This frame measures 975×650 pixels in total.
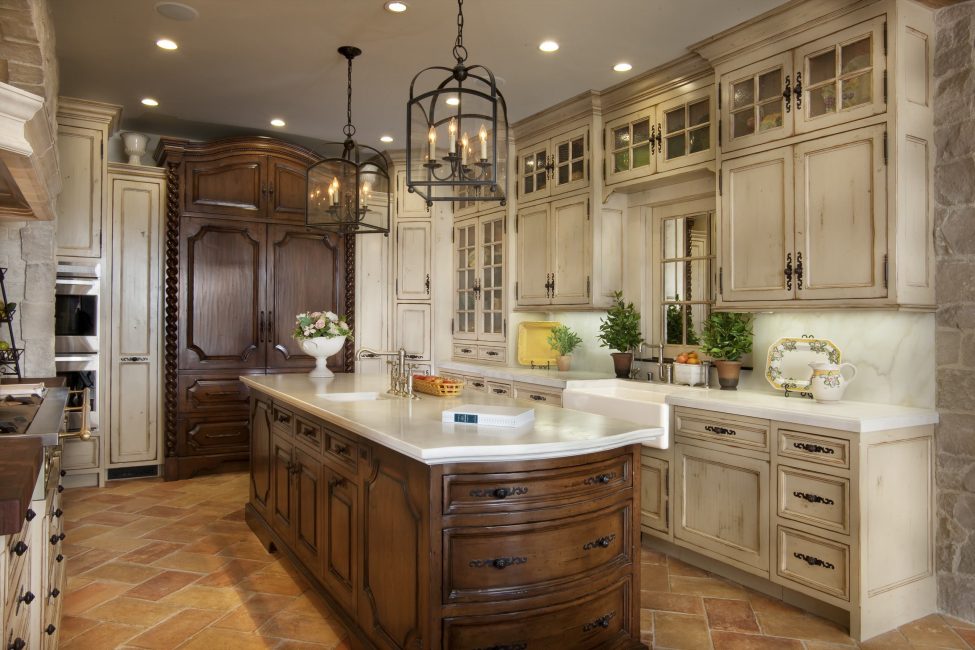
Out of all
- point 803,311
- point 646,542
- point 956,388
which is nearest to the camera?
point 956,388

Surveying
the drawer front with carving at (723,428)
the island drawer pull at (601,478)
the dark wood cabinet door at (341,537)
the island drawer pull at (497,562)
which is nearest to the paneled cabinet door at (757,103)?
the drawer front with carving at (723,428)

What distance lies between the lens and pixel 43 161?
2041 millimetres

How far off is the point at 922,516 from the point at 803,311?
1.12 meters

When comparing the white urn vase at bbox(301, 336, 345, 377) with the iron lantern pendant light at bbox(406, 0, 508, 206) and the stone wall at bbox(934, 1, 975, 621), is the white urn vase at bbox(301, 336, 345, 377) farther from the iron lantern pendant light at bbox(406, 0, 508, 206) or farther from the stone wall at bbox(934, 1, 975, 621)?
the stone wall at bbox(934, 1, 975, 621)

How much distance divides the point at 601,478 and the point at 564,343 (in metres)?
2.90

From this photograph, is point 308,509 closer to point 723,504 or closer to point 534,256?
point 723,504

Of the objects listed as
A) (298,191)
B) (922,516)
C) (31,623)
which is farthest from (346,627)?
(298,191)

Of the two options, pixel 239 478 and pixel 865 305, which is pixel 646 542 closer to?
pixel 865 305

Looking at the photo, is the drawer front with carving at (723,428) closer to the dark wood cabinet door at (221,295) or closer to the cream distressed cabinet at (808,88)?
the cream distressed cabinet at (808,88)

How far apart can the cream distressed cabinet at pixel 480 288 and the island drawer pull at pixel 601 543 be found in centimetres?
337

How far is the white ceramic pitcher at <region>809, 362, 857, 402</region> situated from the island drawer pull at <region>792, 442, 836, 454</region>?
37cm

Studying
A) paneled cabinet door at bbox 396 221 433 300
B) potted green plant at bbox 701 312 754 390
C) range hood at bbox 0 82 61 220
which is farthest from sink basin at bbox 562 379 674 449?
range hood at bbox 0 82 61 220

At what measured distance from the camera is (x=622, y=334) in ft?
15.0

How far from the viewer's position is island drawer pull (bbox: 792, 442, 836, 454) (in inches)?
111
